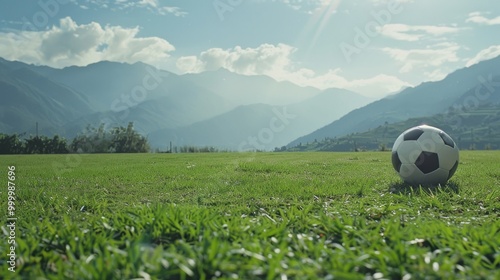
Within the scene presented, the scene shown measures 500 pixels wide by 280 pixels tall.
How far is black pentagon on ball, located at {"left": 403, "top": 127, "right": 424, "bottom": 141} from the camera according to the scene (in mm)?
10188

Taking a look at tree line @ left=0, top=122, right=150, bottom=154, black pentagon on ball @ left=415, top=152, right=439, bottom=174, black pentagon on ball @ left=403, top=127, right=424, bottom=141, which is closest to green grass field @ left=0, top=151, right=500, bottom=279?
black pentagon on ball @ left=415, top=152, right=439, bottom=174

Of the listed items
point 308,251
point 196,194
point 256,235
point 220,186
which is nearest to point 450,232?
point 308,251

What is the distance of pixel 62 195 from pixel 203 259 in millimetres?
6537

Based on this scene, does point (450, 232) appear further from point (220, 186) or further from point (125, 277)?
point (220, 186)

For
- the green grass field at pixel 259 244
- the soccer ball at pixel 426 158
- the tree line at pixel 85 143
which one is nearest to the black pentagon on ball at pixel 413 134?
the soccer ball at pixel 426 158

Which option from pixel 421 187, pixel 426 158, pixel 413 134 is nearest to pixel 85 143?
pixel 413 134

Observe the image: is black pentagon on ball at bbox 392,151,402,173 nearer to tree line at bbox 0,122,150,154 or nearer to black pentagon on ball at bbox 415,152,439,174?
black pentagon on ball at bbox 415,152,439,174

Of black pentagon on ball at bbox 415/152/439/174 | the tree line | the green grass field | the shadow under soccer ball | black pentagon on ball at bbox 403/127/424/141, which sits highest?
the tree line

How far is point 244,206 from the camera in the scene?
682 centimetres

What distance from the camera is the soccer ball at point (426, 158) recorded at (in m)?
9.69

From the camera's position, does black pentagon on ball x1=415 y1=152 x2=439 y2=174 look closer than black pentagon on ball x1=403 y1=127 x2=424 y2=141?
Yes

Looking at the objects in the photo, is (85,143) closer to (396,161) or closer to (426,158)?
(396,161)

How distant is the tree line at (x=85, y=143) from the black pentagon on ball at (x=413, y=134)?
6522 centimetres

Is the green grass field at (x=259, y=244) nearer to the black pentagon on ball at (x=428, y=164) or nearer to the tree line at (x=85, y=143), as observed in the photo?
the black pentagon on ball at (x=428, y=164)
